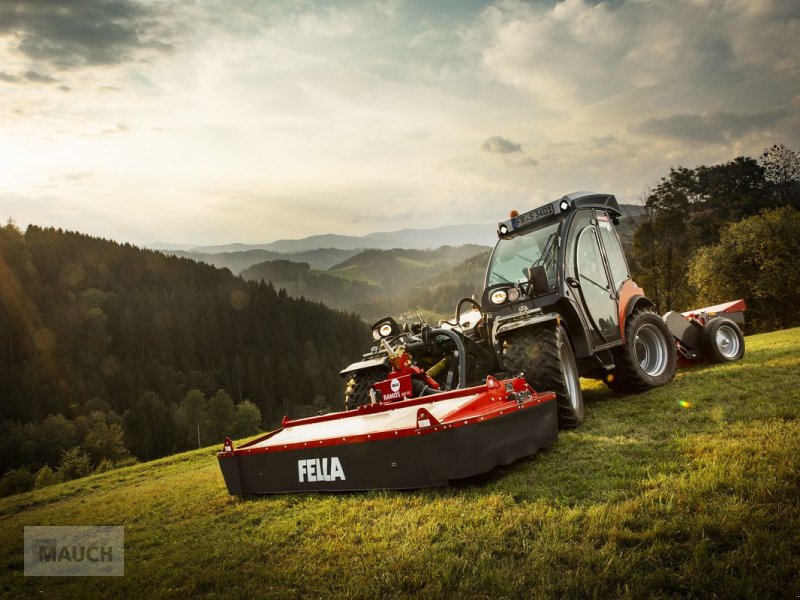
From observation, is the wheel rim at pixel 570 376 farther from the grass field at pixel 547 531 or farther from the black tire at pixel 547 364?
the grass field at pixel 547 531

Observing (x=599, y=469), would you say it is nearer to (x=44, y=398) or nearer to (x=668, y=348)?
(x=668, y=348)

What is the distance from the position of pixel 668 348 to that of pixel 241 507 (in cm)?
682

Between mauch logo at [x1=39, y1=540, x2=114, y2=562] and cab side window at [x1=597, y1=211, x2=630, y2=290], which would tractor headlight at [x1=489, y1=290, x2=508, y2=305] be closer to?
cab side window at [x1=597, y1=211, x2=630, y2=290]

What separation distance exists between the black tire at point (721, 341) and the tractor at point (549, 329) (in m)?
1.94

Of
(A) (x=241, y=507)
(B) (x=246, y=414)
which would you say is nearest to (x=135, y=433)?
(B) (x=246, y=414)

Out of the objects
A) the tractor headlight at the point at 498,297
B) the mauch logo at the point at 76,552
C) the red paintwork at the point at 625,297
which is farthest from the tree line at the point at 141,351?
the red paintwork at the point at 625,297

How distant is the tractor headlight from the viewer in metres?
7.21

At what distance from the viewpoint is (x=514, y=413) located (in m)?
4.59

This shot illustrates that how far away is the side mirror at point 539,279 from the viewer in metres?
7.05

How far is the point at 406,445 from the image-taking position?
4.41 meters

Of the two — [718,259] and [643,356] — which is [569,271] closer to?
[643,356]

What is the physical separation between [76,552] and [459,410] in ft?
12.4

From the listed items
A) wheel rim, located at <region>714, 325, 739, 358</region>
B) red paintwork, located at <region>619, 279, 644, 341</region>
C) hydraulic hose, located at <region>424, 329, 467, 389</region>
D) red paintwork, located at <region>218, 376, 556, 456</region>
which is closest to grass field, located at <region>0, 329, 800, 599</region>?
red paintwork, located at <region>218, 376, 556, 456</region>

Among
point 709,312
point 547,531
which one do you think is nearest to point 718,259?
point 709,312
